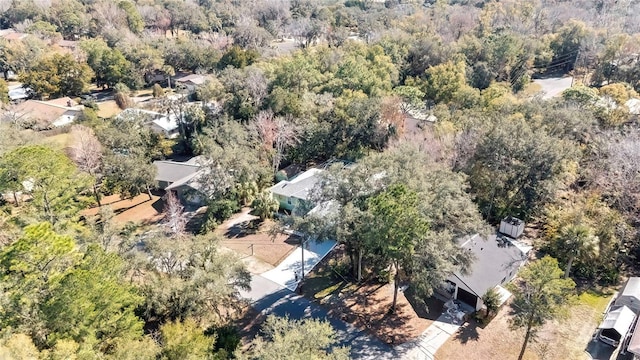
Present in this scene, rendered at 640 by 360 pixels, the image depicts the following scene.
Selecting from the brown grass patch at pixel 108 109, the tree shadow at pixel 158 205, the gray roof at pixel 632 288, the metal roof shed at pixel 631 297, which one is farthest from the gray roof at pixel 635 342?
the brown grass patch at pixel 108 109

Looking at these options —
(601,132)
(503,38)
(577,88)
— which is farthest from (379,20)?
(601,132)

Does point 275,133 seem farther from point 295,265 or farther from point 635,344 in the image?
point 635,344

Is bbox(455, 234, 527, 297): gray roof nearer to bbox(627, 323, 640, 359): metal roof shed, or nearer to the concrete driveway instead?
bbox(627, 323, 640, 359): metal roof shed

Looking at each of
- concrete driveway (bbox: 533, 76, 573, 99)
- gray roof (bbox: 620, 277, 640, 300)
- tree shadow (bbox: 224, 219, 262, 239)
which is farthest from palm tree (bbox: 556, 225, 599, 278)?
concrete driveway (bbox: 533, 76, 573, 99)

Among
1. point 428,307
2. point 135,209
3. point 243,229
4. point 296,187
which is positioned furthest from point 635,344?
point 135,209

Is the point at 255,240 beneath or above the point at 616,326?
beneath

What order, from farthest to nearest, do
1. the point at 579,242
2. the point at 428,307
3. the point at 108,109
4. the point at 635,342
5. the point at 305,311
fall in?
the point at 108,109
the point at 579,242
the point at 428,307
the point at 305,311
the point at 635,342

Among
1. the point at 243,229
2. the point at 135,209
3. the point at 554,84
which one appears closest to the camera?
the point at 243,229
